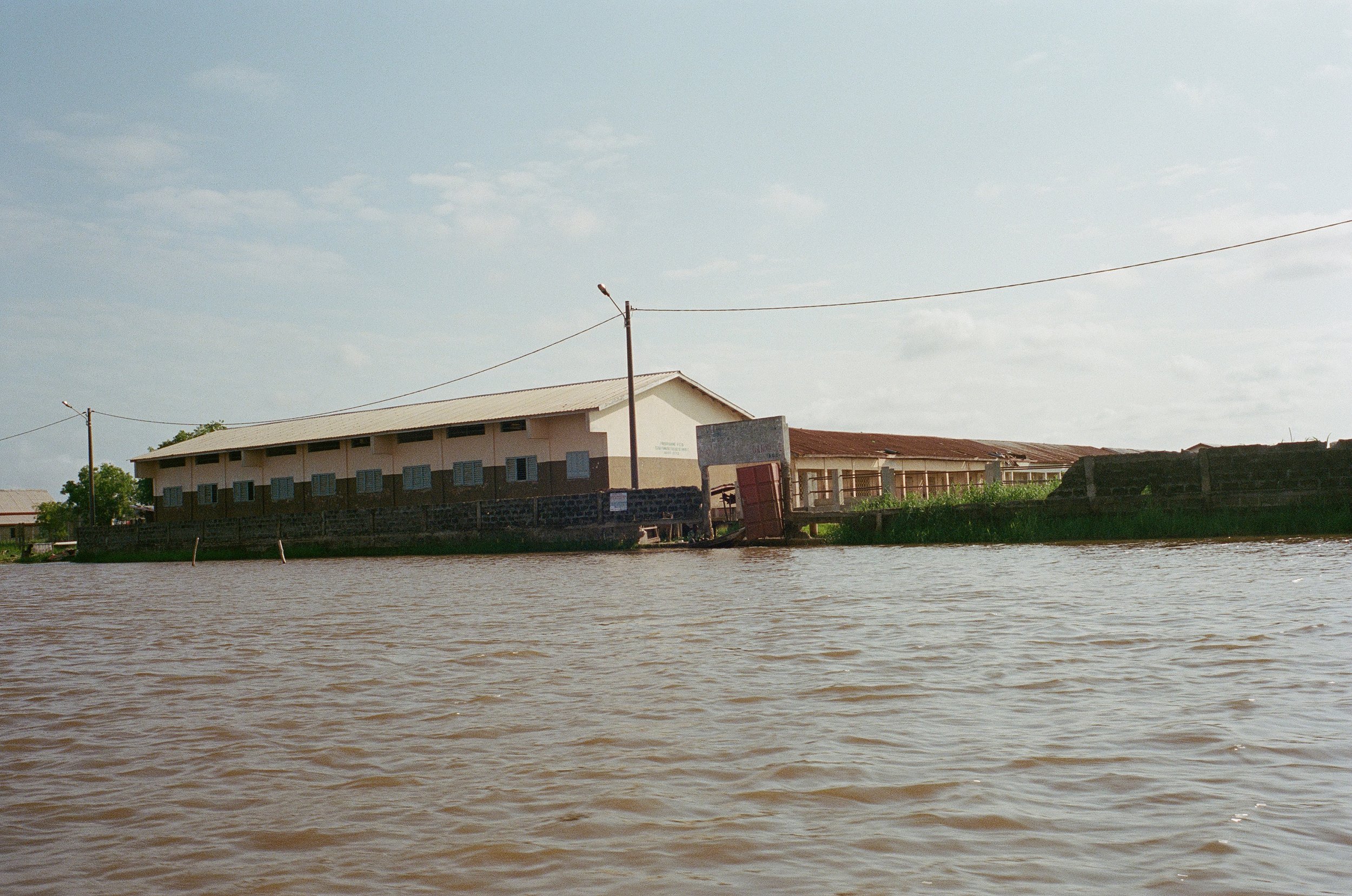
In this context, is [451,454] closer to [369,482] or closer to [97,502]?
[369,482]

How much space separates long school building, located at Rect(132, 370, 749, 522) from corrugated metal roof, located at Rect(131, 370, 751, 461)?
89 millimetres

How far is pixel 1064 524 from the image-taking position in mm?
20906

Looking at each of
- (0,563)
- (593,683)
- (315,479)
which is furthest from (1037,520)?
(0,563)

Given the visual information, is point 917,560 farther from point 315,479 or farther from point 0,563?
point 0,563

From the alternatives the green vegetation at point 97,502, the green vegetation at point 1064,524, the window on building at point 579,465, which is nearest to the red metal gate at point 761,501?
the green vegetation at point 1064,524

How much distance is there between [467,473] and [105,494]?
48.3 meters

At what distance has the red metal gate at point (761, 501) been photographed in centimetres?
2503

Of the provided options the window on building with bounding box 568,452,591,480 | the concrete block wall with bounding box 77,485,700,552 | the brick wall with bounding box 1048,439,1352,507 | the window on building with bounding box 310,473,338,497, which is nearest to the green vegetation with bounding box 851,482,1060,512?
the brick wall with bounding box 1048,439,1352,507

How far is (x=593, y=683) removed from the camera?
6805 mm

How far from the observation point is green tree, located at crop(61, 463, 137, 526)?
2785 inches

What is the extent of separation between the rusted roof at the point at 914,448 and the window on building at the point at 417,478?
42.0 ft

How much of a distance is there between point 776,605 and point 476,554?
19.6 metres

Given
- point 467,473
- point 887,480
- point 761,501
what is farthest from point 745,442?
point 467,473

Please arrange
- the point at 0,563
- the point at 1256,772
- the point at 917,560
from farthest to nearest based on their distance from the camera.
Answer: the point at 0,563 < the point at 917,560 < the point at 1256,772
